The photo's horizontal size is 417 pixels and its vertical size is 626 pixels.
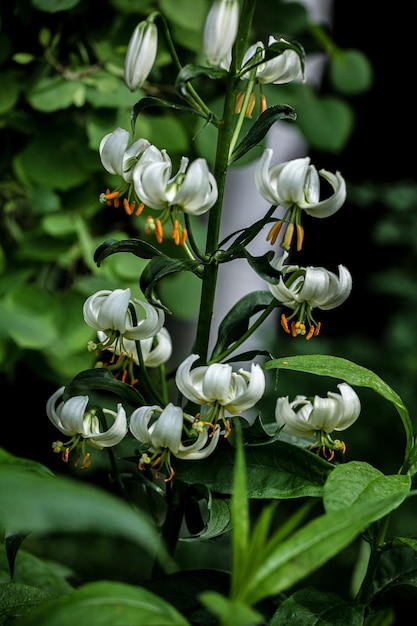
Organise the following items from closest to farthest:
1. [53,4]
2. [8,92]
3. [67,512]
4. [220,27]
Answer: [67,512], [220,27], [53,4], [8,92]

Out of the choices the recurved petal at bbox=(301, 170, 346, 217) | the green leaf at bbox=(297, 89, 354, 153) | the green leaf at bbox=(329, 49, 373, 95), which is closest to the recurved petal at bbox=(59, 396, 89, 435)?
the recurved petal at bbox=(301, 170, 346, 217)

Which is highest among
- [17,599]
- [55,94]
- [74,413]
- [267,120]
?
[267,120]

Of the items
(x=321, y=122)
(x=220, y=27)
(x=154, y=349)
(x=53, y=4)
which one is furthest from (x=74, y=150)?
(x=220, y=27)

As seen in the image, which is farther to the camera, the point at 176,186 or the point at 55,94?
the point at 55,94

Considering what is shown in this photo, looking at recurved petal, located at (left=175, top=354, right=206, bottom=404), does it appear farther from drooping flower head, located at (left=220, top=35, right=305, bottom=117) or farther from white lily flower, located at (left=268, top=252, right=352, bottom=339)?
drooping flower head, located at (left=220, top=35, right=305, bottom=117)

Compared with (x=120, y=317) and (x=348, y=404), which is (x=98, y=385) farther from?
(x=348, y=404)

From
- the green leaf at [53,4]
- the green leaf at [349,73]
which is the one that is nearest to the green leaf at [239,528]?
the green leaf at [53,4]
